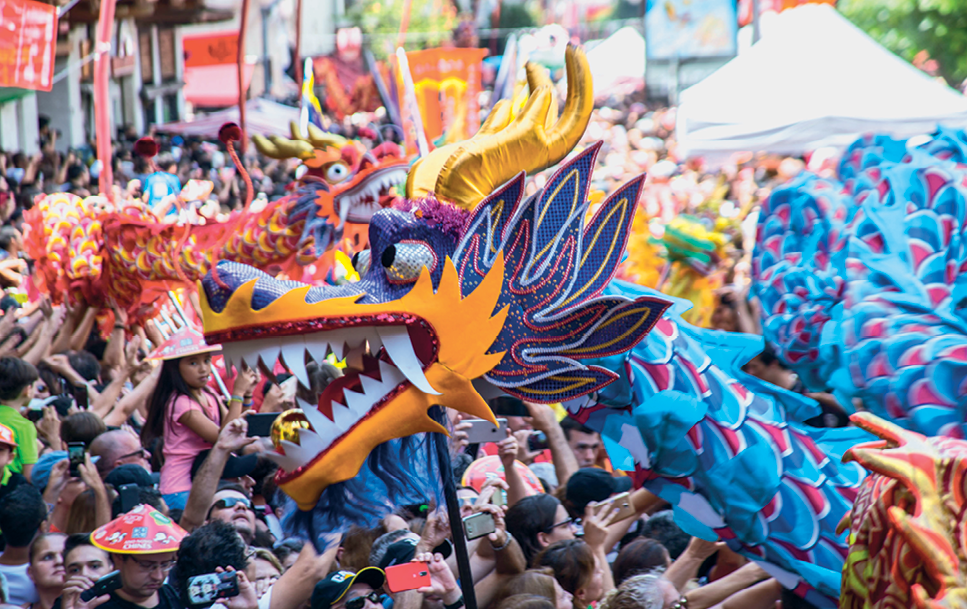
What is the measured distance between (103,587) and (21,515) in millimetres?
639

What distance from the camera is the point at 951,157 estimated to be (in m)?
2.93

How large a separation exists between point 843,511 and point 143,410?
4253 millimetres

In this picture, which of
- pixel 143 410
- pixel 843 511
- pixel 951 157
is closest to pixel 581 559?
pixel 843 511

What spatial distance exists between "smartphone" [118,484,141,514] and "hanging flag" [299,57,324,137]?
357 centimetres

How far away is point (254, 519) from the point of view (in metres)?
3.95

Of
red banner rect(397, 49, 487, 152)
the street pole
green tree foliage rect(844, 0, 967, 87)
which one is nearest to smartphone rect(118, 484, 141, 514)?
red banner rect(397, 49, 487, 152)

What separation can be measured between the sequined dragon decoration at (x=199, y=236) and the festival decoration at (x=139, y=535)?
2.88m

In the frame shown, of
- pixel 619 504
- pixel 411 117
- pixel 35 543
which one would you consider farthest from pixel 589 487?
pixel 411 117

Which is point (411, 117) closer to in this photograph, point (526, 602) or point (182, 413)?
point (182, 413)

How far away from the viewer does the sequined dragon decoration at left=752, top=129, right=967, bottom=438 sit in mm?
2412

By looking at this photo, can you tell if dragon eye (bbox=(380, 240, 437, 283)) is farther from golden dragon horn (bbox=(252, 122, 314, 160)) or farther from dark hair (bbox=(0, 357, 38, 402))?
golden dragon horn (bbox=(252, 122, 314, 160))

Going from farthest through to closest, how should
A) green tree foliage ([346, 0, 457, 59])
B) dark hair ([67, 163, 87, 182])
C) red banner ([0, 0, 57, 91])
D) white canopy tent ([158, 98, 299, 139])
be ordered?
green tree foliage ([346, 0, 457, 59])
white canopy tent ([158, 98, 299, 139])
dark hair ([67, 163, 87, 182])
red banner ([0, 0, 57, 91])

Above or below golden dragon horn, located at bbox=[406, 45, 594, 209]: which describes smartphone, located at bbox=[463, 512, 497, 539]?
below

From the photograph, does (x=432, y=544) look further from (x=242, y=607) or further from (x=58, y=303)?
(x=58, y=303)
